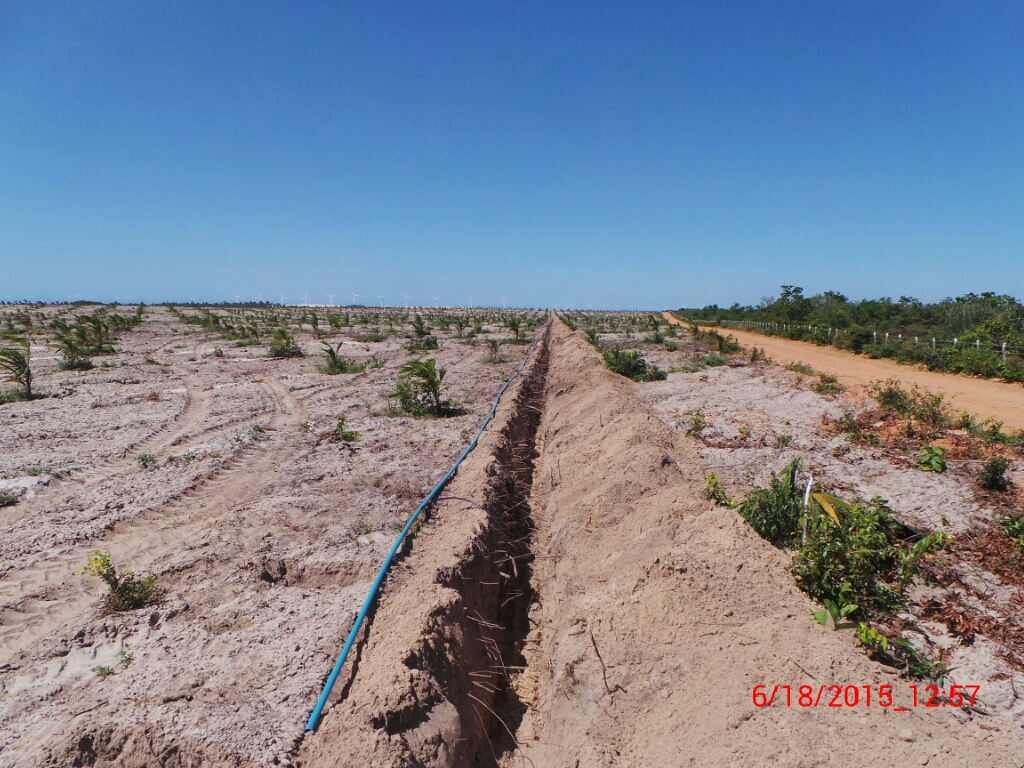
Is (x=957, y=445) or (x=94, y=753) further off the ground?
(x=957, y=445)

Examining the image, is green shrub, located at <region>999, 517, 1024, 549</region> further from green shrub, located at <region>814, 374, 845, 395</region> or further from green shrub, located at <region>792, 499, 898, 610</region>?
green shrub, located at <region>814, 374, 845, 395</region>

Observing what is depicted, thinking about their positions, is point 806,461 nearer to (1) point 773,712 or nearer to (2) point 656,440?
(2) point 656,440

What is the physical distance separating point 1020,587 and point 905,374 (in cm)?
1573

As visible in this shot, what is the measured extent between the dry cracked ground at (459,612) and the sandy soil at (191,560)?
0.07 ft

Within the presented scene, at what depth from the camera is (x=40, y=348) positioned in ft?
63.4

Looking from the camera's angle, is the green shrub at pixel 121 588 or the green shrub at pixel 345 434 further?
the green shrub at pixel 345 434

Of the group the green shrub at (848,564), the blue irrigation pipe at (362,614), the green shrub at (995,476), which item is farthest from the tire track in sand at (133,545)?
the green shrub at (995,476)

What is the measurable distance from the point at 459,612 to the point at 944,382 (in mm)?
16984

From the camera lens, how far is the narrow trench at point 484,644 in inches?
124

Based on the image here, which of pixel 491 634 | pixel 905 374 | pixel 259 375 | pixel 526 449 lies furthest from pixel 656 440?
pixel 905 374

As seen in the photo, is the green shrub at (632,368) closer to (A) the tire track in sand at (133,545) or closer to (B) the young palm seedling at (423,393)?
(B) the young palm seedling at (423,393)

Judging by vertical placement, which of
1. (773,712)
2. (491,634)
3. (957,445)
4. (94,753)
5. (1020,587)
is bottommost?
(491,634)

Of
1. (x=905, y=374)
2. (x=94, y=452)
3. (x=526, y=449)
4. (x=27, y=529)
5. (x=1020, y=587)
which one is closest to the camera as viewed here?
(x=1020, y=587)

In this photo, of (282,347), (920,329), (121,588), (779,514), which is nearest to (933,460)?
(779,514)
